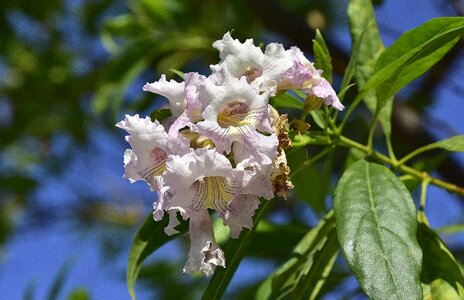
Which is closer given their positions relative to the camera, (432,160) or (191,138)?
(191,138)

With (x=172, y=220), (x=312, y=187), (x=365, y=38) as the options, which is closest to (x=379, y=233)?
(x=172, y=220)

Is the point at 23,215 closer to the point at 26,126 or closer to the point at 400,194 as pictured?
the point at 26,126

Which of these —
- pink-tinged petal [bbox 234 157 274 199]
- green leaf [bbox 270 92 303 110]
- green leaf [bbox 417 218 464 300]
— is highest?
green leaf [bbox 270 92 303 110]

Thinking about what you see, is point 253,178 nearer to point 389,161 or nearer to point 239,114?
point 239,114

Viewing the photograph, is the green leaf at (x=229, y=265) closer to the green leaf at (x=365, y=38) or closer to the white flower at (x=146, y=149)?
the white flower at (x=146, y=149)

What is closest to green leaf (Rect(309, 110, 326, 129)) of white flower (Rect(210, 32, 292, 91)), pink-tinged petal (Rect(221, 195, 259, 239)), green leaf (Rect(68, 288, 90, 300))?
white flower (Rect(210, 32, 292, 91))

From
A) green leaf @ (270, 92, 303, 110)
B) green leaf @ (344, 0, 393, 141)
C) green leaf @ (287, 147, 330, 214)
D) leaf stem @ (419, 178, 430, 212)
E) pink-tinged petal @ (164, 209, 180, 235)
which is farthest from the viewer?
green leaf @ (287, 147, 330, 214)

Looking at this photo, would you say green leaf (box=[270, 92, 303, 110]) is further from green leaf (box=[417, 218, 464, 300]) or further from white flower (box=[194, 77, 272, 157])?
green leaf (box=[417, 218, 464, 300])

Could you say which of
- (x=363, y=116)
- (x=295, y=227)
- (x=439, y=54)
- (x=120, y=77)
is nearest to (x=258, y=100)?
(x=439, y=54)
